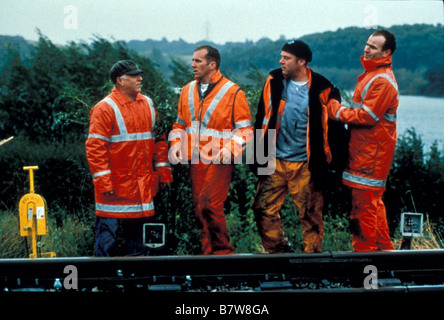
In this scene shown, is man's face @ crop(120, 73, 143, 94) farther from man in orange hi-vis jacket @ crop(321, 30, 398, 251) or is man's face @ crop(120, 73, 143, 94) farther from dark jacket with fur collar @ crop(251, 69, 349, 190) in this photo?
man in orange hi-vis jacket @ crop(321, 30, 398, 251)

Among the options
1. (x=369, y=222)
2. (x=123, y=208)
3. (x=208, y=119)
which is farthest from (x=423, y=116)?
(x=123, y=208)

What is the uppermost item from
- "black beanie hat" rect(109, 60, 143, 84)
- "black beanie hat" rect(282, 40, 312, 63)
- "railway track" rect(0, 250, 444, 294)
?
"black beanie hat" rect(282, 40, 312, 63)

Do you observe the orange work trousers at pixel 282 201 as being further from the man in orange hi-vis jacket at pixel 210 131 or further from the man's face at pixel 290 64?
the man's face at pixel 290 64

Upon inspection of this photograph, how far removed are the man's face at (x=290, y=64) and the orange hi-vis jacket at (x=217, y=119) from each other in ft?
1.37

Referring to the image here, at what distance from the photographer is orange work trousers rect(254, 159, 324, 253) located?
15.0 ft

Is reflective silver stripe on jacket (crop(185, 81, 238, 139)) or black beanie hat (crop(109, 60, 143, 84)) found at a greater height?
black beanie hat (crop(109, 60, 143, 84))

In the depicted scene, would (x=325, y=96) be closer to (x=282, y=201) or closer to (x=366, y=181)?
(x=366, y=181)

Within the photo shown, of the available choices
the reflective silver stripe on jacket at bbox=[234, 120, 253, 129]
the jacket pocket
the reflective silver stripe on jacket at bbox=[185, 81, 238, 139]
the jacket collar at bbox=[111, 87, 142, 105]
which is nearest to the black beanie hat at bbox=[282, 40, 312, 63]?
the reflective silver stripe on jacket at bbox=[185, 81, 238, 139]

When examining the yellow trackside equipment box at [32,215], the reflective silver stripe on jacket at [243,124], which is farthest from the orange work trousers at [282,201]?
the yellow trackside equipment box at [32,215]

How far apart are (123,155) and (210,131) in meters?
0.77

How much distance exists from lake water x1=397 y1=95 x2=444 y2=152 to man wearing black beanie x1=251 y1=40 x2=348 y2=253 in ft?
1.72
